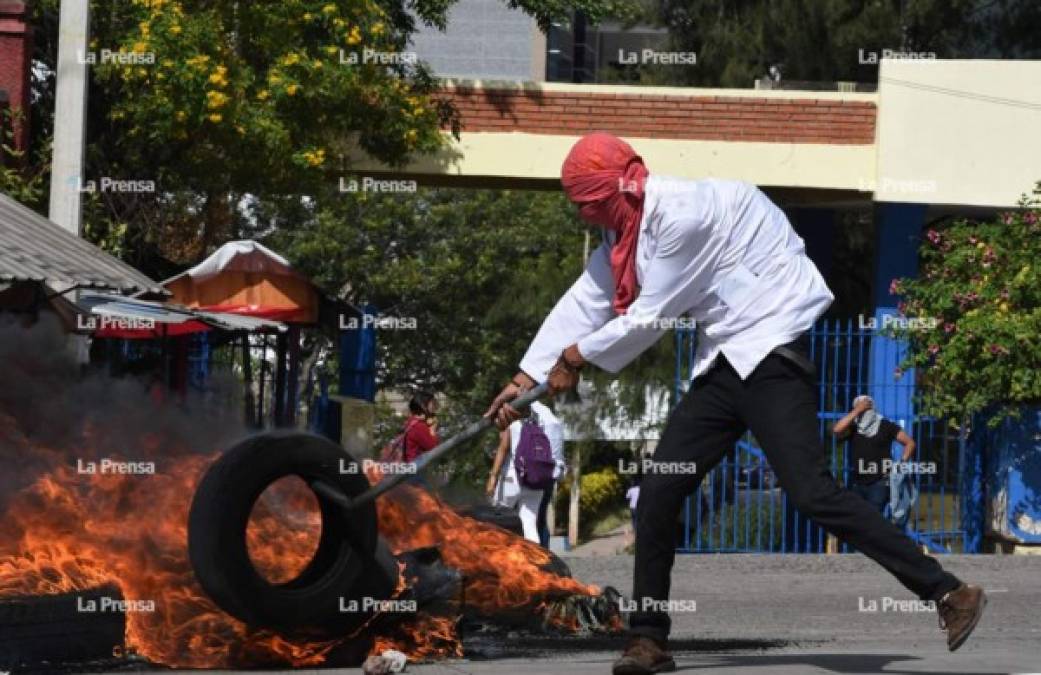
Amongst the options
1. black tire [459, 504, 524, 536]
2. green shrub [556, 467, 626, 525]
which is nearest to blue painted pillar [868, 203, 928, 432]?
black tire [459, 504, 524, 536]

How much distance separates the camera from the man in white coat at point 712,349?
651 centimetres

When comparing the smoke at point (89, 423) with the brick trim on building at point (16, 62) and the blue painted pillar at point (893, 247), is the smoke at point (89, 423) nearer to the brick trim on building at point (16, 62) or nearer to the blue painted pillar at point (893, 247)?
the brick trim on building at point (16, 62)

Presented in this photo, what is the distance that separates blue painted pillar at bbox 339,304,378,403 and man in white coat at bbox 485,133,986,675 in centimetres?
1621

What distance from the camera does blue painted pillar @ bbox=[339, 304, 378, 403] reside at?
23266mm

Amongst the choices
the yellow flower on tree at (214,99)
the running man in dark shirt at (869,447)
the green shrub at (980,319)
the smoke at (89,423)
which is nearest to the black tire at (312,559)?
the smoke at (89,423)

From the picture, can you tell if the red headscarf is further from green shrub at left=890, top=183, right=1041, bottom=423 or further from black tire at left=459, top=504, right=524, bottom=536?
green shrub at left=890, top=183, right=1041, bottom=423

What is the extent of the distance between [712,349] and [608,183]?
676 millimetres

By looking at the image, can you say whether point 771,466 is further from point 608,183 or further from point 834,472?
point 834,472

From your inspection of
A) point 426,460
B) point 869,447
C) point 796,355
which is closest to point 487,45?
point 869,447

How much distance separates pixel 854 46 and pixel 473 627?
1190 inches

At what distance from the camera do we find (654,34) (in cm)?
4688

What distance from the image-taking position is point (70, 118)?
16.0 meters

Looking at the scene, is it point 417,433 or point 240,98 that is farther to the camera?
point 240,98

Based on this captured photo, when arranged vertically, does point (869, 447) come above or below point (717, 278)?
below
